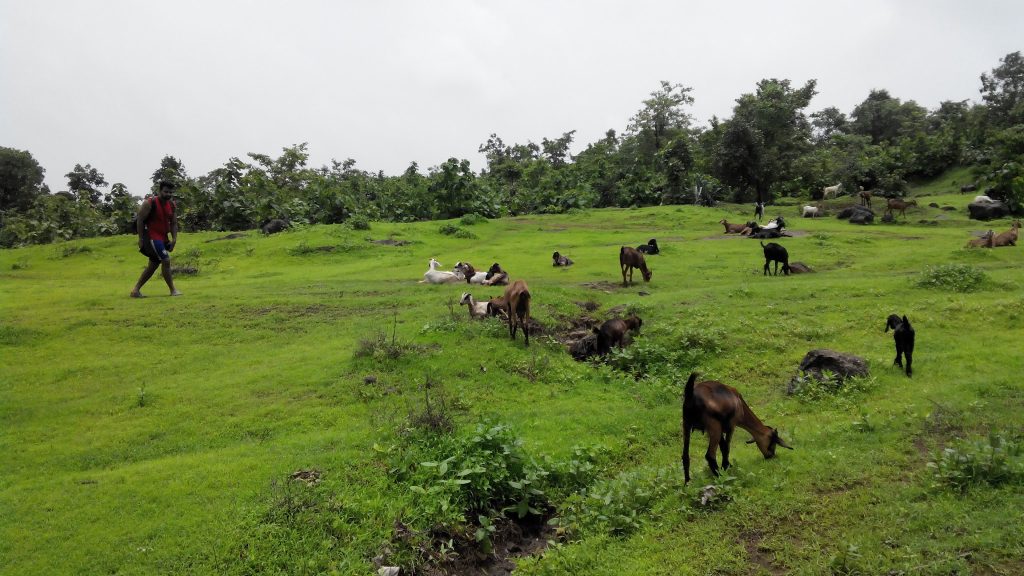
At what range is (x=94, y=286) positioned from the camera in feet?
62.7

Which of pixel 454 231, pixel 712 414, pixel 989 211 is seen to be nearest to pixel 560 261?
pixel 454 231

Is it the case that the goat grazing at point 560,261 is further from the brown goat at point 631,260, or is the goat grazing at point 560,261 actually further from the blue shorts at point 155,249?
the blue shorts at point 155,249

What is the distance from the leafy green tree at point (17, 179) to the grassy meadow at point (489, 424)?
52250mm

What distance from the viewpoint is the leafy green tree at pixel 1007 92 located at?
48.3m

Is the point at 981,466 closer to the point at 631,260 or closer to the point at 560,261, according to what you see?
the point at 631,260

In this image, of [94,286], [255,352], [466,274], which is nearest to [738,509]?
[255,352]

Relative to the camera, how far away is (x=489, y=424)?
8.02m

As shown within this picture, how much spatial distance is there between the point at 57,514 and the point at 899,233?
3317 cm

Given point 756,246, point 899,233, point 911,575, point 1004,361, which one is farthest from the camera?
point 899,233

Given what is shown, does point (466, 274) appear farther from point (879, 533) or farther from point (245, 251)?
point (879, 533)

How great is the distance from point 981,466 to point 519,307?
808cm

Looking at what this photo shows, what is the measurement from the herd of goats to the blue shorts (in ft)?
25.0

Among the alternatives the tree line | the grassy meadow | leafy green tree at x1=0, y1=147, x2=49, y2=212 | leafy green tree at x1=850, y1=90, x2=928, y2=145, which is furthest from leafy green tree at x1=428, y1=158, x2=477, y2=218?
leafy green tree at x1=850, y1=90, x2=928, y2=145

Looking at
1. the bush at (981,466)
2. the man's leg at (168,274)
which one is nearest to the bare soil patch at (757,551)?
the bush at (981,466)
